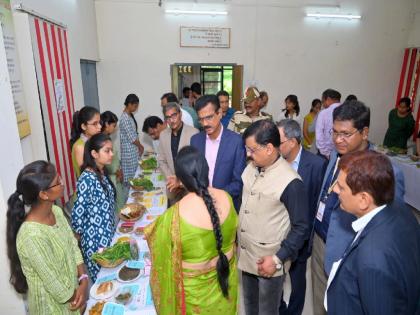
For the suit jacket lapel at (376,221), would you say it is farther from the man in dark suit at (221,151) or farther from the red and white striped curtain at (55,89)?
the red and white striped curtain at (55,89)

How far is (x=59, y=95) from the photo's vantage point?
3.38 meters

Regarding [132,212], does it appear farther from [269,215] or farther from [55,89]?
[55,89]

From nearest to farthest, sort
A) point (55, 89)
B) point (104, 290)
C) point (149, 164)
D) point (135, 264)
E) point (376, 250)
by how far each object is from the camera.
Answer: point (376, 250) < point (104, 290) < point (135, 264) < point (55, 89) < point (149, 164)

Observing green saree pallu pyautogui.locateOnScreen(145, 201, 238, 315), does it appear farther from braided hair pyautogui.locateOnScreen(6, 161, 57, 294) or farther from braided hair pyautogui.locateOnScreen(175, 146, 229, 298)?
braided hair pyautogui.locateOnScreen(6, 161, 57, 294)

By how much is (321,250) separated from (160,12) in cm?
560

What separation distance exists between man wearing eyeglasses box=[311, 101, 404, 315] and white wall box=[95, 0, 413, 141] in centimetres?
478

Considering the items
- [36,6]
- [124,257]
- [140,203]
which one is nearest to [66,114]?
[36,6]

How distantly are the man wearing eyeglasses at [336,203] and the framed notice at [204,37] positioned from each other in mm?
4774

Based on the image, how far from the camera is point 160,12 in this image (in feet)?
18.9

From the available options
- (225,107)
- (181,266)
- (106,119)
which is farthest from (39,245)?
(225,107)

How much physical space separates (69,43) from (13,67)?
1874 millimetres

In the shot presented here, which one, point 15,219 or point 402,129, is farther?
point 402,129

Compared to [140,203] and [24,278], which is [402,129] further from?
[24,278]

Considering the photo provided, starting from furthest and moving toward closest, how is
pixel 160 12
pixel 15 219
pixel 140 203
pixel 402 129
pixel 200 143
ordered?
pixel 160 12, pixel 402 129, pixel 140 203, pixel 200 143, pixel 15 219
